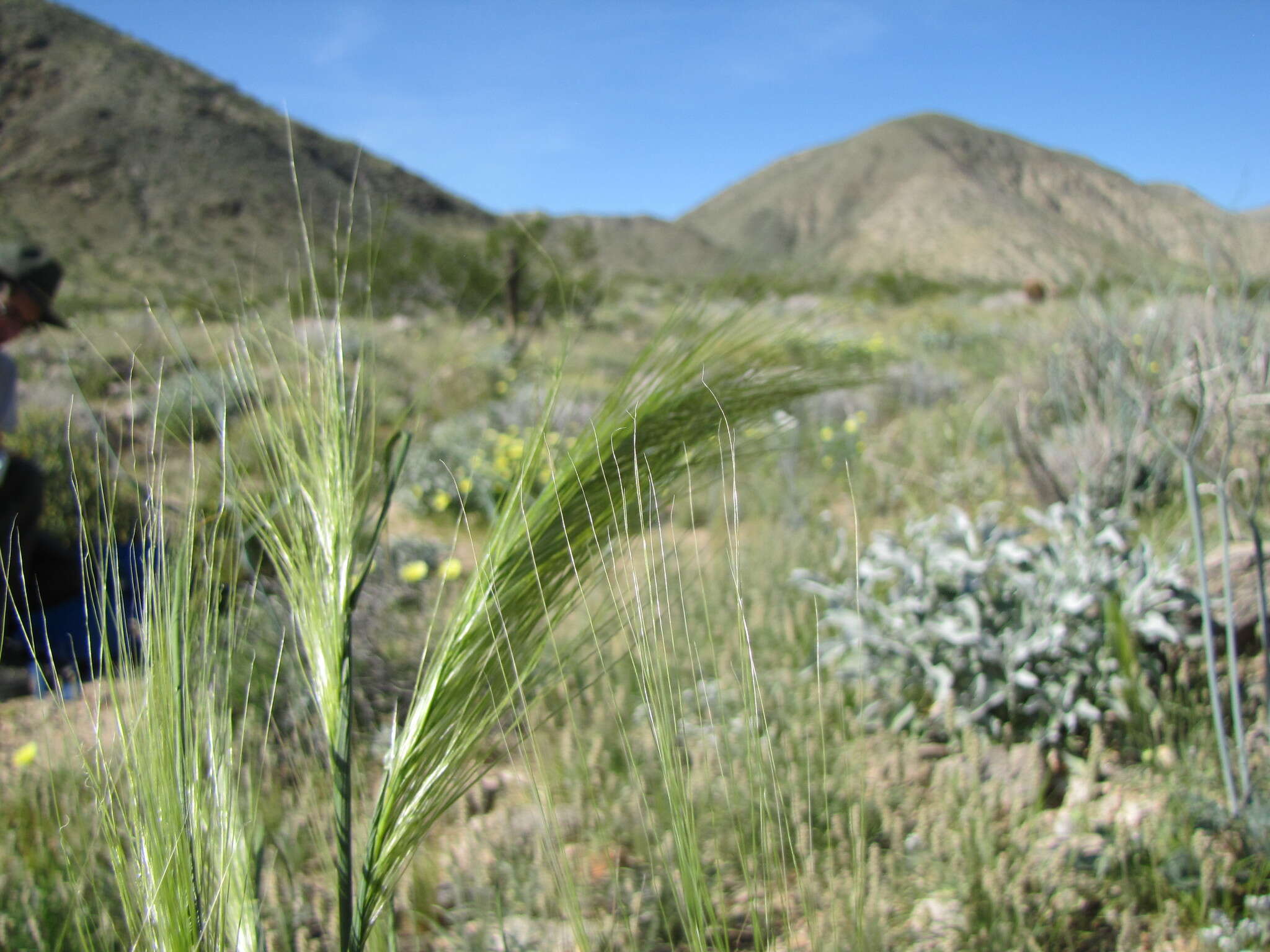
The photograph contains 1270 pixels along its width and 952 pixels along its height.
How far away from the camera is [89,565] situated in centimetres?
88

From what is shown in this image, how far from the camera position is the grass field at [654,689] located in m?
0.76

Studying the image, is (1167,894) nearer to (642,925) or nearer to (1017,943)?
(1017,943)

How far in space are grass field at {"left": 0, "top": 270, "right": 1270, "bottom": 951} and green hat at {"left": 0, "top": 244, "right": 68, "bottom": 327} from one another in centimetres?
125

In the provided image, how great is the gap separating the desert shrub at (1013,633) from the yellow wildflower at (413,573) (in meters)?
1.39

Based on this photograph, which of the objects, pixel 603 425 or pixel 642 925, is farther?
pixel 642 925

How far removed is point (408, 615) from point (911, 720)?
173 cm

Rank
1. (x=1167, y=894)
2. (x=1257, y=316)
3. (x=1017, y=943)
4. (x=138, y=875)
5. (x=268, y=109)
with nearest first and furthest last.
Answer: (x=138, y=875)
(x=1017, y=943)
(x=1167, y=894)
(x=1257, y=316)
(x=268, y=109)

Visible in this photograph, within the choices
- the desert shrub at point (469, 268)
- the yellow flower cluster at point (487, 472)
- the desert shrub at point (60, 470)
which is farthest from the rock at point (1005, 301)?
the desert shrub at point (60, 470)

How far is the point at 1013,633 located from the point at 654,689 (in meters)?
1.88

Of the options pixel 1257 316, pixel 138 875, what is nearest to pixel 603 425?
pixel 138 875

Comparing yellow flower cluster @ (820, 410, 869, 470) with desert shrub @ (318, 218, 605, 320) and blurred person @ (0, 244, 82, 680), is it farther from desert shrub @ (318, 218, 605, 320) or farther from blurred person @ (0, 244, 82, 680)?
desert shrub @ (318, 218, 605, 320)

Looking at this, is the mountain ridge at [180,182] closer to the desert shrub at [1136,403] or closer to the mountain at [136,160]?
the mountain at [136,160]

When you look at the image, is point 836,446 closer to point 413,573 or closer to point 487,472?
point 487,472

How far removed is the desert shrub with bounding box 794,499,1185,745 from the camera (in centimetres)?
207
